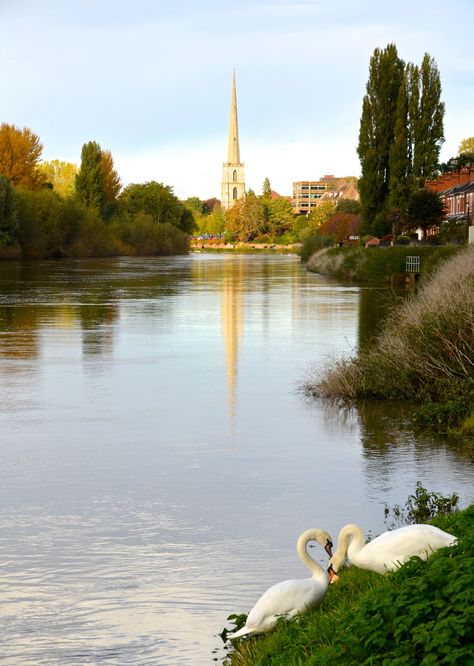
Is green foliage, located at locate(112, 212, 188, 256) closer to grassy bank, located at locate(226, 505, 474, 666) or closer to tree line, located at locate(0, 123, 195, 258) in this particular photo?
tree line, located at locate(0, 123, 195, 258)

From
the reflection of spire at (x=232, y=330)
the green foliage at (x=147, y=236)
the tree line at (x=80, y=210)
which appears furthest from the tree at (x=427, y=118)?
the green foliage at (x=147, y=236)

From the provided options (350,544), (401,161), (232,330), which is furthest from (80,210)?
(350,544)

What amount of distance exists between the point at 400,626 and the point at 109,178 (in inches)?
5776

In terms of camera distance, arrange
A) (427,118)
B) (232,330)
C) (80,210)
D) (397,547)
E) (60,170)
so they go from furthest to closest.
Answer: (60,170) < (80,210) < (427,118) < (232,330) < (397,547)

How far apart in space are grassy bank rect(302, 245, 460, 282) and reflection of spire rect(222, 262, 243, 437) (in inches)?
298

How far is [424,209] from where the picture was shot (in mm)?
66750

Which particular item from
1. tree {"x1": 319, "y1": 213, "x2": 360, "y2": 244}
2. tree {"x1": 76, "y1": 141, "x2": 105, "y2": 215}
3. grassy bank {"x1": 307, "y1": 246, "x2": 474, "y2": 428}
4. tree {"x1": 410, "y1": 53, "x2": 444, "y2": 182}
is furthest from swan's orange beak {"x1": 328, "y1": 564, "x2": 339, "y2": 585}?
tree {"x1": 76, "y1": 141, "x2": 105, "y2": 215}

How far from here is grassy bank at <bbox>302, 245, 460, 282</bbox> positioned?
51.9m

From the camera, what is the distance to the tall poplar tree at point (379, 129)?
6756 centimetres

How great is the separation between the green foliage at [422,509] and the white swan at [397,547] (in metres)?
3.04

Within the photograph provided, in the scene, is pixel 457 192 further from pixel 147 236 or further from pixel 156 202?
pixel 156 202

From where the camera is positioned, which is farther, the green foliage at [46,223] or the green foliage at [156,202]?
the green foliage at [156,202]

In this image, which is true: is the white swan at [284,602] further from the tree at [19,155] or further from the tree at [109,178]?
the tree at [109,178]

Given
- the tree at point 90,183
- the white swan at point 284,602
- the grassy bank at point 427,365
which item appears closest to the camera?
the white swan at point 284,602
